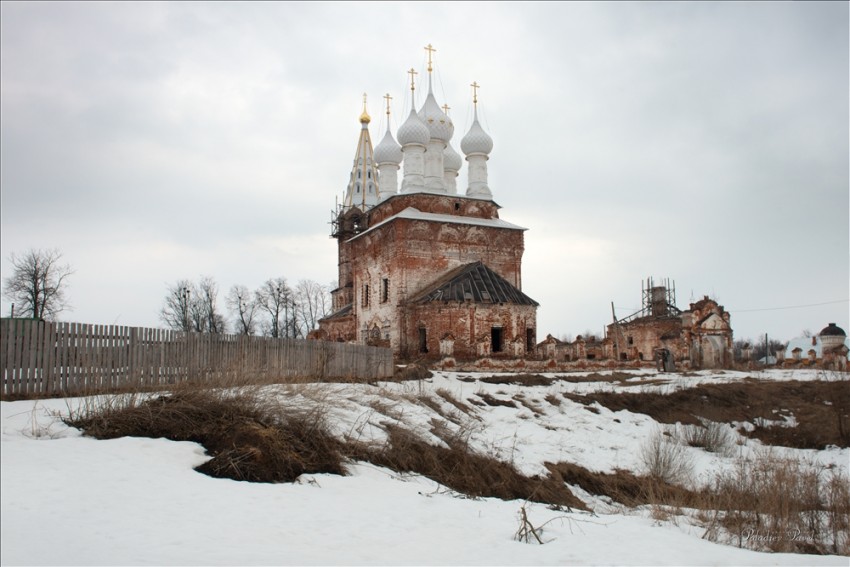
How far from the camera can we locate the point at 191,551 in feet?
16.9

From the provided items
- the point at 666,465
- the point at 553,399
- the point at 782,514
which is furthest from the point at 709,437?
the point at 782,514

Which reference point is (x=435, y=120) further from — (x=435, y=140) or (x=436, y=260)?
(x=436, y=260)

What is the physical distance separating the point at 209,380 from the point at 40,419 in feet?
8.57

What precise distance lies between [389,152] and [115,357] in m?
30.0

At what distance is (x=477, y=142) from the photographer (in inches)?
1479

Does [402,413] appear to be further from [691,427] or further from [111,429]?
[691,427]

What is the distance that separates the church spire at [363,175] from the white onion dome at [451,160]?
374 inches

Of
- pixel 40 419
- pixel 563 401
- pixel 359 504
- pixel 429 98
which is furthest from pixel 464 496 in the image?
pixel 429 98

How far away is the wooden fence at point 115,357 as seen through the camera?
9.48 metres

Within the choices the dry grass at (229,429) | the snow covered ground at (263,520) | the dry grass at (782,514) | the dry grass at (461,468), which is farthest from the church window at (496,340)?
the dry grass at (229,429)

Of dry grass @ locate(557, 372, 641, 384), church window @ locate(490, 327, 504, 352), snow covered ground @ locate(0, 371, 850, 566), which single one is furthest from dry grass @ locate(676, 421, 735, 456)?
church window @ locate(490, 327, 504, 352)

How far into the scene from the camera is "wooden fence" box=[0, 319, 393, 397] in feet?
31.1

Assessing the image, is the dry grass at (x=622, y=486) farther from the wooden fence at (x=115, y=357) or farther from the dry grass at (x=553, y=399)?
the dry grass at (x=553, y=399)

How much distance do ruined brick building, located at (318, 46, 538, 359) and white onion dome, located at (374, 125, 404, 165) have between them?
0.06 meters
